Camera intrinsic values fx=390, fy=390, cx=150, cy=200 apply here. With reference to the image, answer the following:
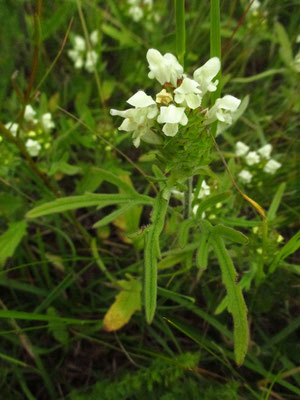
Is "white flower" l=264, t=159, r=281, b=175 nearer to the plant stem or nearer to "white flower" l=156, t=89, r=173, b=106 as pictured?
the plant stem

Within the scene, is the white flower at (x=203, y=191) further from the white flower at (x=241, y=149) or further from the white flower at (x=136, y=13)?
the white flower at (x=136, y=13)

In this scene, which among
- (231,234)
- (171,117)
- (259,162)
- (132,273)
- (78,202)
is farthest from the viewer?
(132,273)

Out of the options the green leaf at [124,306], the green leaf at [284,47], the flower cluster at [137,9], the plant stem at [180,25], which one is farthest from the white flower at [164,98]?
the flower cluster at [137,9]

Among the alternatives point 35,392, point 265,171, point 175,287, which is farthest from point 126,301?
point 265,171

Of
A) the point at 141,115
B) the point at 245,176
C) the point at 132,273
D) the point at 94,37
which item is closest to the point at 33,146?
the point at 132,273

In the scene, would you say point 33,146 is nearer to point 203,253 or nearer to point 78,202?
point 78,202

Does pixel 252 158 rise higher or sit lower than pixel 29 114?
lower

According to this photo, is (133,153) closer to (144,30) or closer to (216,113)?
(144,30)
